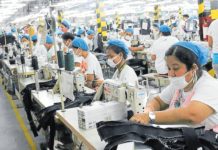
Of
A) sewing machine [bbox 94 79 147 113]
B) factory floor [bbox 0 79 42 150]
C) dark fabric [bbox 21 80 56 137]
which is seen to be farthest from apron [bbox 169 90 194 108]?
factory floor [bbox 0 79 42 150]

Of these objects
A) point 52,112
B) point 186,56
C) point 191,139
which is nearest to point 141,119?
point 191,139

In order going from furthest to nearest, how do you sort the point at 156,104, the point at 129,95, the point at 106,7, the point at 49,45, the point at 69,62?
the point at 106,7, the point at 49,45, the point at 69,62, the point at 156,104, the point at 129,95

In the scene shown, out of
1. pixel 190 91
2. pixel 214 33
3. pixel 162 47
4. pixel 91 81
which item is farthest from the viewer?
pixel 162 47

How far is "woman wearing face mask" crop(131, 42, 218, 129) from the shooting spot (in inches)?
88.3

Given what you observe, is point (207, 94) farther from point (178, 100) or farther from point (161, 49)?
point (161, 49)

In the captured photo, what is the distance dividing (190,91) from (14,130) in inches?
152

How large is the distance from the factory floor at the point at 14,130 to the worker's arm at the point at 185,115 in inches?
112

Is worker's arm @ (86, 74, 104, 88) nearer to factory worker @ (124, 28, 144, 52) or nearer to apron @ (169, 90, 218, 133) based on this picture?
apron @ (169, 90, 218, 133)

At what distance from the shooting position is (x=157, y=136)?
79.9 inches

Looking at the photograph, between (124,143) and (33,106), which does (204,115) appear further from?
(33,106)

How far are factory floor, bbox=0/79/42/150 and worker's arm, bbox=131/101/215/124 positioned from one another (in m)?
2.85

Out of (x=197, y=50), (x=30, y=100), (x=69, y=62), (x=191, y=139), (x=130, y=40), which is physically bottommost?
(x=30, y=100)

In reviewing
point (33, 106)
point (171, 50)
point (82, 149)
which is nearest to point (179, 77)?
point (171, 50)

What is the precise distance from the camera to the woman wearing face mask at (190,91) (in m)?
2.24
